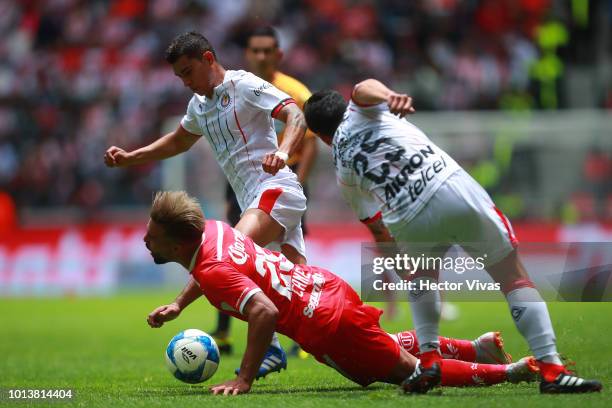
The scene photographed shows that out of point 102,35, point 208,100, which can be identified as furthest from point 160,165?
point 208,100

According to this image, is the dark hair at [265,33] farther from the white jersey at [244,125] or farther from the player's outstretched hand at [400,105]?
the player's outstretched hand at [400,105]

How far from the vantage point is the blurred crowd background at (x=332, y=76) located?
19172mm

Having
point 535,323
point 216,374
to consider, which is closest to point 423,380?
point 535,323

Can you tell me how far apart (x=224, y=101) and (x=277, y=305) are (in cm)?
177

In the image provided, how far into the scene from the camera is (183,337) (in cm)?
618

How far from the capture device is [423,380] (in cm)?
549

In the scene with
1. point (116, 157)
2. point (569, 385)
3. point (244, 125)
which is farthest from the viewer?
point (116, 157)

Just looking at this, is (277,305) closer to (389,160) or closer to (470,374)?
(389,160)

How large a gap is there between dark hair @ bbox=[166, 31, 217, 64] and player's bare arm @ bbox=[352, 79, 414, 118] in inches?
56.4

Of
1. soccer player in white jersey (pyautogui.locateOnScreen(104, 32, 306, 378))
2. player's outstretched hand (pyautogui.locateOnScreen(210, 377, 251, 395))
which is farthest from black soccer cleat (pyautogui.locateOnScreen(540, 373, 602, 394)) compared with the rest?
soccer player in white jersey (pyautogui.locateOnScreen(104, 32, 306, 378))

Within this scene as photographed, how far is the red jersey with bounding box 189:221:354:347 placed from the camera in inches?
214

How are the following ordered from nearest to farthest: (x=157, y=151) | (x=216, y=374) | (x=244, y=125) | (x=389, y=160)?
(x=389, y=160), (x=244, y=125), (x=157, y=151), (x=216, y=374)

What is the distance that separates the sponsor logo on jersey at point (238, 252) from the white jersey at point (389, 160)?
74cm

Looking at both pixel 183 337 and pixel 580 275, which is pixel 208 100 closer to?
pixel 183 337
